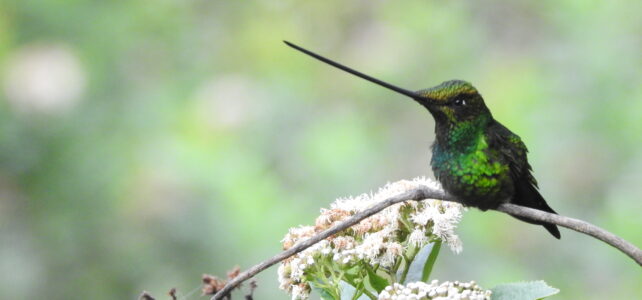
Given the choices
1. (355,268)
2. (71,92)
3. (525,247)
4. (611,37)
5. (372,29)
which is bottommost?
(355,268)

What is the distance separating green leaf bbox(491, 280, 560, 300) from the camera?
866mm

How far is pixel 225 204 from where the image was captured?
9.95ft

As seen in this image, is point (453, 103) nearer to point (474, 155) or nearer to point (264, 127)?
point (474, 155)

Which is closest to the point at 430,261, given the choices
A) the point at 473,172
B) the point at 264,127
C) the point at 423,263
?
the point at 423,263

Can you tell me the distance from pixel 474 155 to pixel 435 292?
242 mm

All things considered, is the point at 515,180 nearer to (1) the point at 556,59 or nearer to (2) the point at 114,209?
(2) the point at 114,209

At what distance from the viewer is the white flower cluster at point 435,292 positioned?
0.86 m

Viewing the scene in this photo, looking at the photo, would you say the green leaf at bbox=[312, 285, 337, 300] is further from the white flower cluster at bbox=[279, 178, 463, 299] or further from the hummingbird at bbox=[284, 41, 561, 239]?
the hummingbird at bbox=[284, 41, 561, 239]

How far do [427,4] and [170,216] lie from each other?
165cm

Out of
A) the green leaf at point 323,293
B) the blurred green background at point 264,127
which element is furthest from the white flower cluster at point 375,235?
the blurred green background at point 264,127

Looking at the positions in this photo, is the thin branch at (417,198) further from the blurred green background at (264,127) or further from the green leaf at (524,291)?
the blurred green background at (264,127)

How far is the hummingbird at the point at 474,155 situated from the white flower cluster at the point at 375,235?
4 cm

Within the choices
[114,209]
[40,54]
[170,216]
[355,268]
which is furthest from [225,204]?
[355,268]

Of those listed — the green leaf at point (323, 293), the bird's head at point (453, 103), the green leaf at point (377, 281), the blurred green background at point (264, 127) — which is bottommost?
the green leaf at point (377, 281)
